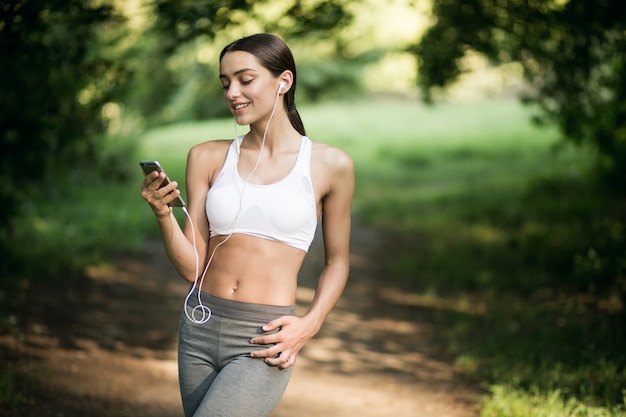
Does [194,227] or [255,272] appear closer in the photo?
[255,272]

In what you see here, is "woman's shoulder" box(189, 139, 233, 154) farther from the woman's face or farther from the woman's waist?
the woman's waist

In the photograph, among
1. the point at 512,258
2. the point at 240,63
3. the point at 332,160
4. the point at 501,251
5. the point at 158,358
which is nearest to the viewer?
the point at 240,63

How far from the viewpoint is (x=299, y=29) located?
337 inches

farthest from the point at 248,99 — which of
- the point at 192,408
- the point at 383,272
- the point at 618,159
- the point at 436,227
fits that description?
the point at 436,227

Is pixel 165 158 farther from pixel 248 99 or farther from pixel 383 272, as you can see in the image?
pixel 248 99

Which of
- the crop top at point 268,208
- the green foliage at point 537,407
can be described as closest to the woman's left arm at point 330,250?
the crop top at point 268,208

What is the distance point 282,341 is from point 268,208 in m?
0.50

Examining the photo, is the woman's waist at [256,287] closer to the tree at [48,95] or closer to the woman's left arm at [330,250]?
the woman's left arm at [330,250]

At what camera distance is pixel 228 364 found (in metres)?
2.94

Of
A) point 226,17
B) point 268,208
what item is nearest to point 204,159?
point 268,208

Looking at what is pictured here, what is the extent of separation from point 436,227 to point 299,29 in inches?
210

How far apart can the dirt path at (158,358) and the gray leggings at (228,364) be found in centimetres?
229

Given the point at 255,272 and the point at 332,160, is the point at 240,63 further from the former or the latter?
the point at 255,272

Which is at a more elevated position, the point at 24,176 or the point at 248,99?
the point at 248,99
